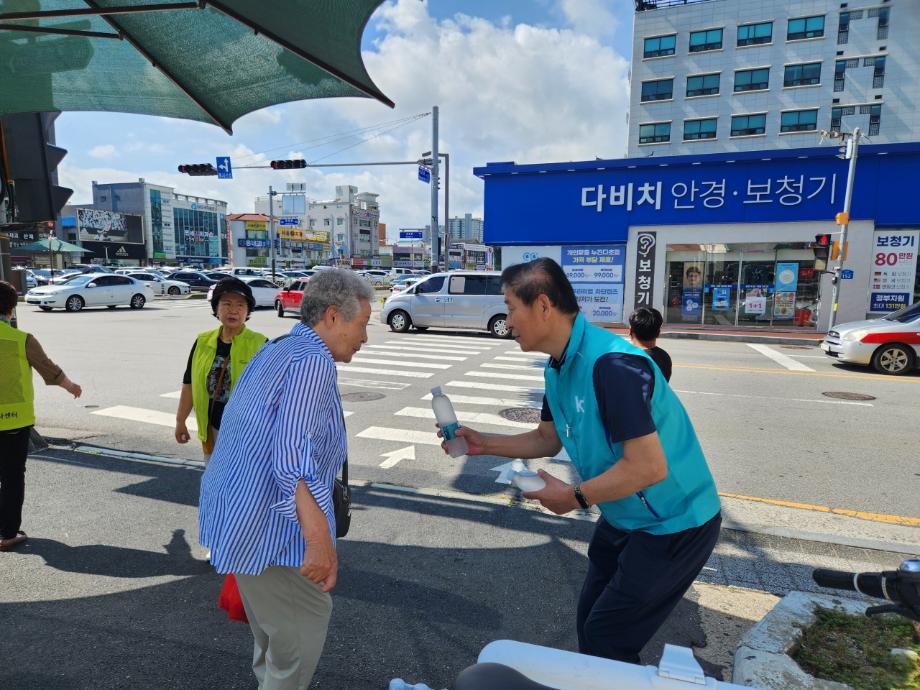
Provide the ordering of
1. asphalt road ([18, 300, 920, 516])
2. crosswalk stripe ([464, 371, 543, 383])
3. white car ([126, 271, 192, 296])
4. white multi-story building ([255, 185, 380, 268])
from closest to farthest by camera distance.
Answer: asphalt road ([18, 300, 920, 516]) < crosswalk stripe ([464, 371, 543, 383]) < white car ([126, 271, 192, 296]) < white multi-story building ([255, 185, 380, 268])

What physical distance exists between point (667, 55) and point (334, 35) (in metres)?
50.9

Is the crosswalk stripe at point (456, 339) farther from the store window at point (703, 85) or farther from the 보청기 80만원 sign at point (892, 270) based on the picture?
the store window at point (703, 85)

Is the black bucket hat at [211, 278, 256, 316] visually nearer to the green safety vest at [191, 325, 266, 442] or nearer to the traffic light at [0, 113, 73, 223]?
the green safety vest at [191, 325, 266, 442]

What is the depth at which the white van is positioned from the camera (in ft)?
56.5

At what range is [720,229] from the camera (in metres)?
21.0

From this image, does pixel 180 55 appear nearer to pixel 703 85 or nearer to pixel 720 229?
pixel 720 229

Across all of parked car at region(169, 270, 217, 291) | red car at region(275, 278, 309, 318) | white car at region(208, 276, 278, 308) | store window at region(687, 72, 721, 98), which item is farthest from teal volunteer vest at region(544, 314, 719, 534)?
store window at region(687, 72, 721, 98)

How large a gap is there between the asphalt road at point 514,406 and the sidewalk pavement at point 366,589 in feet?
3.42

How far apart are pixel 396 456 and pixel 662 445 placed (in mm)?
4558

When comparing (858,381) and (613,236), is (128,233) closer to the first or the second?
(613,236)

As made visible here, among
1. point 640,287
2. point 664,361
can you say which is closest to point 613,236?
point 640,287

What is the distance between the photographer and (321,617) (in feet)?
7.16

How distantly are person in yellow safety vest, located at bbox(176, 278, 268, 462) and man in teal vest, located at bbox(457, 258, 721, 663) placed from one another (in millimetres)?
2428

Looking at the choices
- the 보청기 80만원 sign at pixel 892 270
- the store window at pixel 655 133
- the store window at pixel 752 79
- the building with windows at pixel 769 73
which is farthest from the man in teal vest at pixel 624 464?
the store window at pixel 752 79
